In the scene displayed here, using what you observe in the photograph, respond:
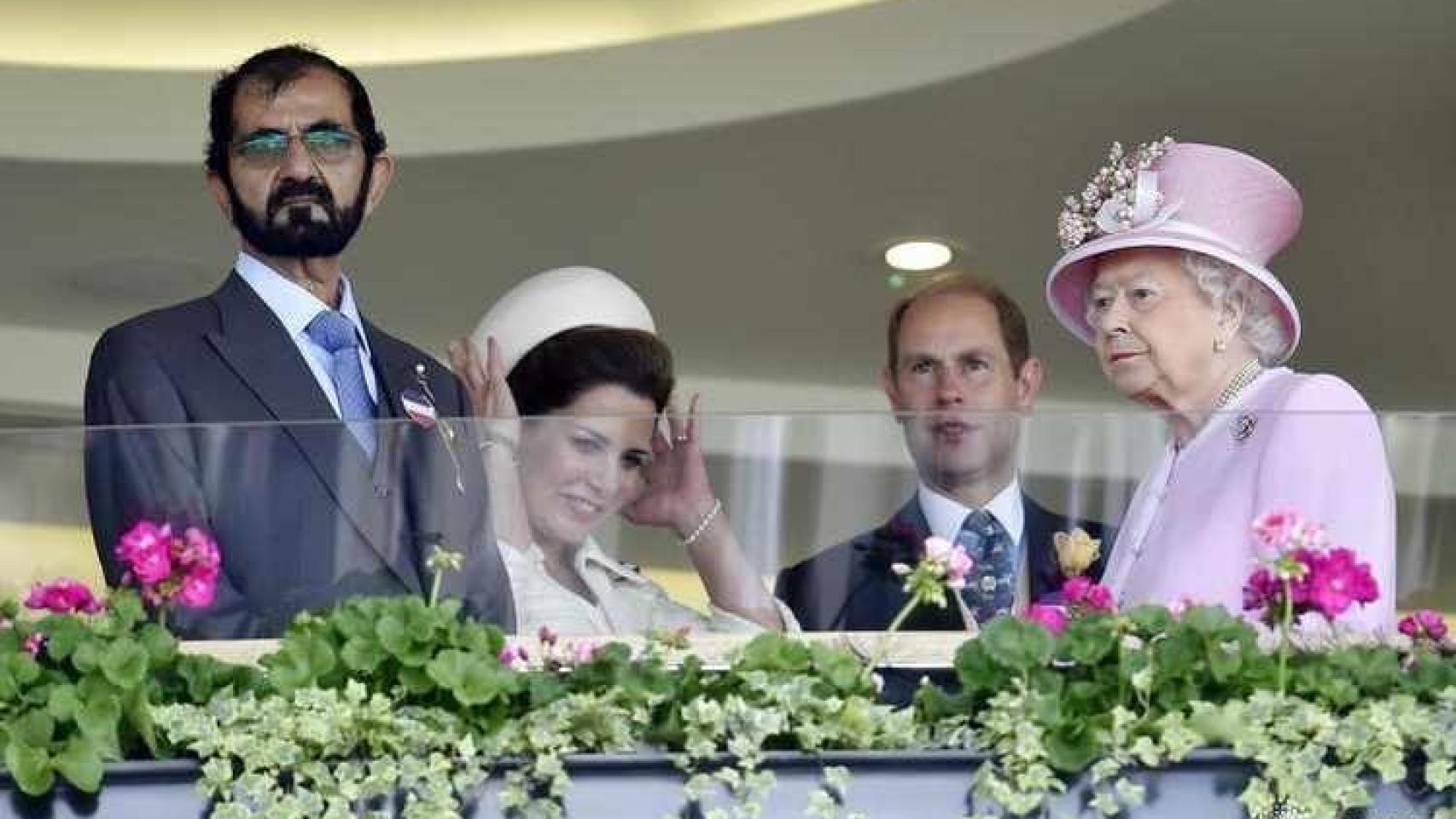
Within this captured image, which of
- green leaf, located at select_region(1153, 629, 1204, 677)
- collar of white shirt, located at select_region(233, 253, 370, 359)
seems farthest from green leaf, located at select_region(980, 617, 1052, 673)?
collar of white shirt, located at select_region(233, 253, 370, 359)

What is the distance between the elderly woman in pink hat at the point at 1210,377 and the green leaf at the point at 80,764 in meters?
1.36

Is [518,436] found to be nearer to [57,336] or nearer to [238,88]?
[238,88]

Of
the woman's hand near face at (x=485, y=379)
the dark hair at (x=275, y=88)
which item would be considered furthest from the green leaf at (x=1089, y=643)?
the dark hair at (x=275, y=88)

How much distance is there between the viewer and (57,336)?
11047mm

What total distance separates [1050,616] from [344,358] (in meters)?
2.10

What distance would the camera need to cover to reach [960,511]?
461 cm

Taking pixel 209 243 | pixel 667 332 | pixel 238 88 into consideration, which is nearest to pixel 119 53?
pixel 209 243

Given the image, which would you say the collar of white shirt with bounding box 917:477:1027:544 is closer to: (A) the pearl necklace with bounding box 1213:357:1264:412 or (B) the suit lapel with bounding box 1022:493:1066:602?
(B) the suit lapel with bounding box 1022:493:1066:602

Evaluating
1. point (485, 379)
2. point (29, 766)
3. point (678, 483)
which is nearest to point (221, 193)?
point (485, 379)

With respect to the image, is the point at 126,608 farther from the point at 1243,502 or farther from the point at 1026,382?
the point at 1026,382

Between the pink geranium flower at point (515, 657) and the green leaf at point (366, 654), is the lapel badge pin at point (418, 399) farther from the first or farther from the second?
the green leaf at point (366, 654)

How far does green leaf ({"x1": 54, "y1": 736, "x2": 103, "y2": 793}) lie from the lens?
418 centimetres

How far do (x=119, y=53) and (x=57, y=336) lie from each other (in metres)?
1.18

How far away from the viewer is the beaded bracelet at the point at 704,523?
15.1 feet
